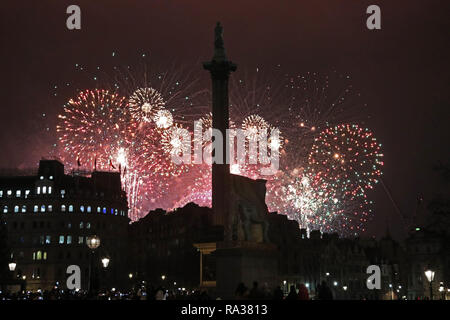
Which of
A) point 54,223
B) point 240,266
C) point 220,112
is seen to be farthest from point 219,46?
point 54,223

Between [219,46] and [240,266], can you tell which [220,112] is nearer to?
[219,46]

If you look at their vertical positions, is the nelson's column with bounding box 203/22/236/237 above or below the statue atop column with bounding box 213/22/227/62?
below

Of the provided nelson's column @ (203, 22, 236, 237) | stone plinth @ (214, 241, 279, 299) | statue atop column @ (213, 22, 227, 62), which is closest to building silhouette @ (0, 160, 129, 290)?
nelson's column @ (203, 22, 236, 237)

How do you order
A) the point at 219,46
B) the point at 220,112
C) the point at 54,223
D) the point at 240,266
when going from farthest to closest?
the point at 54,223
the point at 219,46
the point at 220,112
the point at 240,266

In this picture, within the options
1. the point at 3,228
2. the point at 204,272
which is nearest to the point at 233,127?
the point at 204,272

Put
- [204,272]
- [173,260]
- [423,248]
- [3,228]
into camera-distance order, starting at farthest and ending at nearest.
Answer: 1. [423,248]
2. [173,260]
3. [3,228]
4. [204,272]

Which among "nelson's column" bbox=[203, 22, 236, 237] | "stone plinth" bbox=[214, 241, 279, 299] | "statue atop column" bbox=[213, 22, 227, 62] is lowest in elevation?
"stone plinth" bbox=[214, 241, 279, 299]

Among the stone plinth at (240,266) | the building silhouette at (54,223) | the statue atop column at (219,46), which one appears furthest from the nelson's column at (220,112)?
the building silhouette at (54,223)

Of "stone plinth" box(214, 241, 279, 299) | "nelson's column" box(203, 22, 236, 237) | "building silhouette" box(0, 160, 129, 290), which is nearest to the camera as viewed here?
"stone plinth" box(214, 241, 279, 299)

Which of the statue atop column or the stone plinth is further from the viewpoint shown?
the statue atop column

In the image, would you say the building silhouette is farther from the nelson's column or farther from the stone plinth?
the stone plinth
